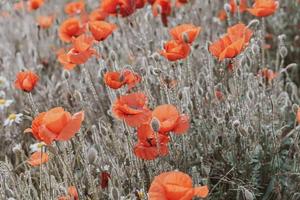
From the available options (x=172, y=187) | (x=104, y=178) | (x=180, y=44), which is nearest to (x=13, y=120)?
(x=104, y=178)

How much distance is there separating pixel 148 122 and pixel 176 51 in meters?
0.35

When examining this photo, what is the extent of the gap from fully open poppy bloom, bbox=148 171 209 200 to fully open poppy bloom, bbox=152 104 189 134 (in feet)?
1.17

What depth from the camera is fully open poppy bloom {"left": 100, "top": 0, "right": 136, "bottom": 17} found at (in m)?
3.11

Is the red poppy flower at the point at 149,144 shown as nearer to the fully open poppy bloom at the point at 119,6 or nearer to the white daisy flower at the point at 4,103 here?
the fully open poppy bloom at the point at 119,6

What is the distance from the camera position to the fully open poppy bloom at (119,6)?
10.2 ft

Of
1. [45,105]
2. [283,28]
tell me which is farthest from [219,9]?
[45,105]

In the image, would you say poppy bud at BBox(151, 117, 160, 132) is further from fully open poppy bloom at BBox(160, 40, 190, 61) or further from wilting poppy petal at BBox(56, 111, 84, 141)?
fully open poppy bloom at BBox(160, 40, 190, 61)

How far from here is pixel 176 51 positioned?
2395 mm

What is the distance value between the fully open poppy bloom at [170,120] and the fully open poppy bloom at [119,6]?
103 centimetres

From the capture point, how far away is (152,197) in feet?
5.93

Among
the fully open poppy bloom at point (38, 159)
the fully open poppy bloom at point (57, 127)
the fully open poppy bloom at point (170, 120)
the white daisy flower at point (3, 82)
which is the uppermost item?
the fully open poppy bloom at point (57, 127)

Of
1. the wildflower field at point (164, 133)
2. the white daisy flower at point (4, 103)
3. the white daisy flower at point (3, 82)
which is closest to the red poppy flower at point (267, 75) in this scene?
the wildflower field at point (164, 133)

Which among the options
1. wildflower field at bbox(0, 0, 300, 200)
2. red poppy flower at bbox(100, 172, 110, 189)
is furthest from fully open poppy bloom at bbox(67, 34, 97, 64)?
red poppy flower at bbox(100, 172, 110, 189)

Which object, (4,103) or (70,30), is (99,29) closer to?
(70,30)
